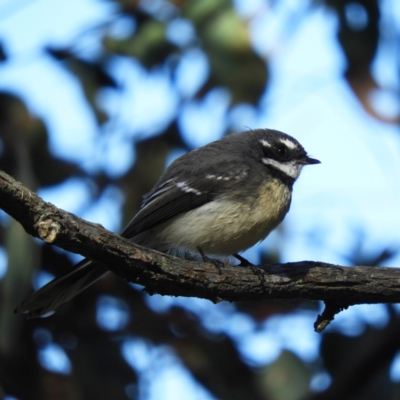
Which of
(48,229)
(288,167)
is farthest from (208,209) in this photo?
(48,229)

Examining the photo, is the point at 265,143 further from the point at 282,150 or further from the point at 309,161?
the point at 309,161

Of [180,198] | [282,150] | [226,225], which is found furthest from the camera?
[282,150]

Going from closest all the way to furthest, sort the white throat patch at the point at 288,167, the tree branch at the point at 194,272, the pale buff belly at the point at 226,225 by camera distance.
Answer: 1. the tree branch at the point at 194,272
2. the pale buff belly at the point at 226,225
3. the white throat patch at the point at 288,167

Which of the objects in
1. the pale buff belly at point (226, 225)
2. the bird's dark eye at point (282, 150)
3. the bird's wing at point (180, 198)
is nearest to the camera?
the pale buff belly at point (226, 225)

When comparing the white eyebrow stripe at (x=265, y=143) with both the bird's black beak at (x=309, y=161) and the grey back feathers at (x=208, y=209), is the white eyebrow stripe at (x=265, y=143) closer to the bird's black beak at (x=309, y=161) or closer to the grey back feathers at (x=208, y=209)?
the grey back feathers at (x=208, y=209)

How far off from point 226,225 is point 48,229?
205cm

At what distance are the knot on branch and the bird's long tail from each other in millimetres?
1350

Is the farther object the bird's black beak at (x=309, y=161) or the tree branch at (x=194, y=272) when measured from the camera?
the bird's black beak at (x=309, y=161)

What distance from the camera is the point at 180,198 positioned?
5.58m

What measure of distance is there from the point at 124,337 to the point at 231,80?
2524 millimetres

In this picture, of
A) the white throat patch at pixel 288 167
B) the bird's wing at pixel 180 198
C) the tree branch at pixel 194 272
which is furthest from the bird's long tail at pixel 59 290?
the white throat patch at pixel 288 167

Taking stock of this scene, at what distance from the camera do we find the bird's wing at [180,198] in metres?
5.45

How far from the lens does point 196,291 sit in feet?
14.3

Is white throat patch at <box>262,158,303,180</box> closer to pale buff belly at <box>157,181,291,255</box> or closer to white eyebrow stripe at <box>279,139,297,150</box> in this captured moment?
white eyebrow stripe at <box>279,139,297,150</box>
